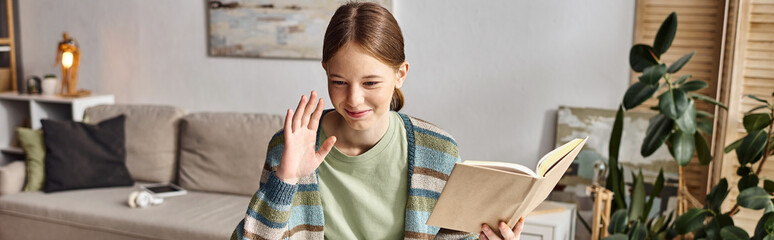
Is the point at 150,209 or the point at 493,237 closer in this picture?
the point at 493,237

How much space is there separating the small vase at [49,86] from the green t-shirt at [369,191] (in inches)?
111

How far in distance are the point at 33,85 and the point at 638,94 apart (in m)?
3.22

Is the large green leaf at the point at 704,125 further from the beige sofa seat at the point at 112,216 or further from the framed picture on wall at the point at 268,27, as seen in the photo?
the beige sofa seat at the point at 112,216

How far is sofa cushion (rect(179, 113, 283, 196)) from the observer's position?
9.87ft

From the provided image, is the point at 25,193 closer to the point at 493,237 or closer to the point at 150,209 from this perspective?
the point at 150,209

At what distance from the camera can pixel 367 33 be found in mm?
1190

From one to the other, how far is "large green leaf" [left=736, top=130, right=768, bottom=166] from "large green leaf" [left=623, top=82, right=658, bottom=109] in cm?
34

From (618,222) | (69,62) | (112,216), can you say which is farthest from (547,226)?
(69,62)

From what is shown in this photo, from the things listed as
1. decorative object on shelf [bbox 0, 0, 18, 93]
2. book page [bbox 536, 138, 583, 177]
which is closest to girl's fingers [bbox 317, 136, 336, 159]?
book page [bbox 536, 138, 583, 177]

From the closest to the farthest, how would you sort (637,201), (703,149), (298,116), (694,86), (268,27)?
(298,116) → (694,86) → (703,149) → (637,201) → (268,27)

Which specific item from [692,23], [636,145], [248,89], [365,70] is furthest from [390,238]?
[248,89]

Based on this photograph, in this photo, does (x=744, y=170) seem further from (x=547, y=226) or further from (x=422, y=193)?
(x=422, y=193)

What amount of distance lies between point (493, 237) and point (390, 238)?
1.00 feet

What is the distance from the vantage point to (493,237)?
1.14 metres
